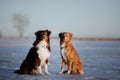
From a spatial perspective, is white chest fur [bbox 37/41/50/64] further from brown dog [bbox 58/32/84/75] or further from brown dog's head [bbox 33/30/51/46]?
brown dog [bbox 58/32/84/75]

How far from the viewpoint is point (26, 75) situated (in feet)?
24.0

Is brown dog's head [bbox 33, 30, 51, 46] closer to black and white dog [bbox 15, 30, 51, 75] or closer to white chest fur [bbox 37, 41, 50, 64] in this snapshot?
black and white dog [bbox 15, 30, 51, 75]

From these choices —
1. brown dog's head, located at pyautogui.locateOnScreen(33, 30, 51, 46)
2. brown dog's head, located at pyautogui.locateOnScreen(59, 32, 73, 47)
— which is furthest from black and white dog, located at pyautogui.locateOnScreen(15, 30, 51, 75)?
brown dog's head, located at pyautogui.locateOnScreen(59, 32, 73, 47)

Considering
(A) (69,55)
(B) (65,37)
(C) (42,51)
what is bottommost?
(A) (69,55)

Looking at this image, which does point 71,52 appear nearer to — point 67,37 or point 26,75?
point 67,37

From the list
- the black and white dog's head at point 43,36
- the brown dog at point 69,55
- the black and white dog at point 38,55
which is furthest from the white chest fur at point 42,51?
the brown dog at point 69,55

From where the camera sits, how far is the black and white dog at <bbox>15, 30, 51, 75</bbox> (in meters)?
7.08

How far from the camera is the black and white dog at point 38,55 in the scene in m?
7.08

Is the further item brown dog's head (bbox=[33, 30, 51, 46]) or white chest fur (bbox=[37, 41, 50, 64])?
white chest fur (bbox=[37, 41, 50, 64])

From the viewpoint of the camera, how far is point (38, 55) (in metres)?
7.21

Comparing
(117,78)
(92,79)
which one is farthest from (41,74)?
(117,78)

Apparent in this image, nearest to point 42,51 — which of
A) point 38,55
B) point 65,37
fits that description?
point 38,55

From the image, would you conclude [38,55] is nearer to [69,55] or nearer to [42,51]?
[42,51]

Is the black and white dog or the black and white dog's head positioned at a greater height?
the black and white dog's head
